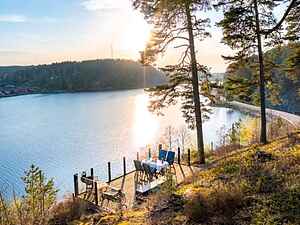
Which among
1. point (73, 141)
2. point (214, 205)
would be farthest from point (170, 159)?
point (73, 141)

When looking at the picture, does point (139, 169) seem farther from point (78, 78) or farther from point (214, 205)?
point (78, 78)

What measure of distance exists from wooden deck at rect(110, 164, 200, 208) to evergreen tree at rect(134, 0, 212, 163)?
1.25 metres

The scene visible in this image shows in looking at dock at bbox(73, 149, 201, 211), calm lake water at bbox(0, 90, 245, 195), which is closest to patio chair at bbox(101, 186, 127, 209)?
dock at bbox(73, 149, 201, 211)

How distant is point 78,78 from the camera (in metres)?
130

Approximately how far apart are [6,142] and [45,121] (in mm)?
16936

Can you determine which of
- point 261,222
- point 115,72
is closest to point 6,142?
Result: point 261,222

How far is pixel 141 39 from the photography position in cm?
1515

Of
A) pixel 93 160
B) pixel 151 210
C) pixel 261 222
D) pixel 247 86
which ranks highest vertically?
pixel 247 86

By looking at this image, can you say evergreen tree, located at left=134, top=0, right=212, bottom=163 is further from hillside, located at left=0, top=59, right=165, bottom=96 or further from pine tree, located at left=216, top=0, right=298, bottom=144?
hillside, located at left=0, top=59, right=165, bottom=96

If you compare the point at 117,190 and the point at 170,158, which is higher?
the point at 170,158

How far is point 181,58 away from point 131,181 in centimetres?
550

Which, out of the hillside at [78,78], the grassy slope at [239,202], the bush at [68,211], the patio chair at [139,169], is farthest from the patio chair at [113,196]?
the hillside at [78,78]

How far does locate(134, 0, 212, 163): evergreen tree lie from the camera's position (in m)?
13.8

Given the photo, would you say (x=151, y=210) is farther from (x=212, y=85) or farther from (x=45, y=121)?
(x=45, y=121)
